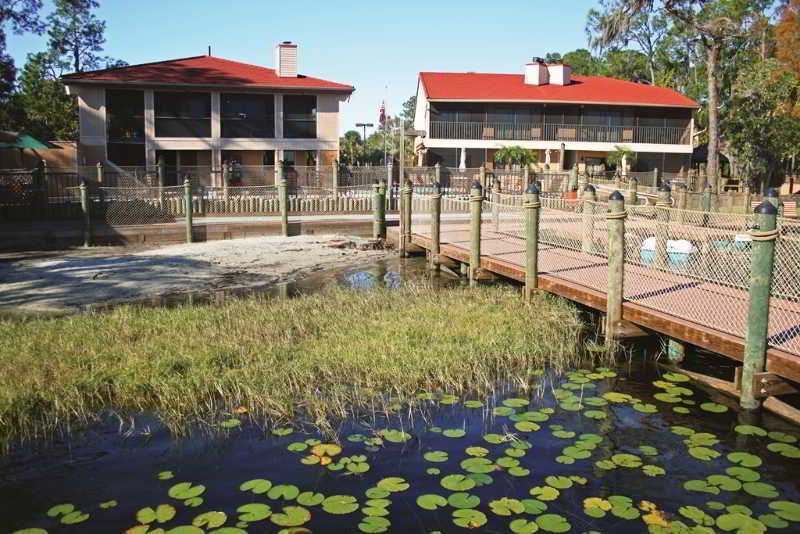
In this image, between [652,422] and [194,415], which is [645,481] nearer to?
[652,422]

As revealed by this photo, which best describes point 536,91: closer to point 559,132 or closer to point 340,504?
point 559,132

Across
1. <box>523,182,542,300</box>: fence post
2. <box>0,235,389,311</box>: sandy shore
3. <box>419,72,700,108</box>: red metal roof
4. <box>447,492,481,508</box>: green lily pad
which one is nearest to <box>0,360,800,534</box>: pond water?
<box>447,492,481,508</box>: green lily pad

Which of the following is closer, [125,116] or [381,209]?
[381,209]

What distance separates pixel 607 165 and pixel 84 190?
31.4 meters

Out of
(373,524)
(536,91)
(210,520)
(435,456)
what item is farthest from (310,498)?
(536,91)

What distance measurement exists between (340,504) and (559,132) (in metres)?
40.8

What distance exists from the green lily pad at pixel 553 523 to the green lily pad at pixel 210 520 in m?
2.02

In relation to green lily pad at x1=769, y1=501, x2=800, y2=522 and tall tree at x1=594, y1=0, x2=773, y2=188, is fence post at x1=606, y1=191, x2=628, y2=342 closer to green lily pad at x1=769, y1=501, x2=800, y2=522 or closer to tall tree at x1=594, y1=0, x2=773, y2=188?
green lily pad at x1=769, y1=501, x2=800, y2=522

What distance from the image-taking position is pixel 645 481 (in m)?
5.45

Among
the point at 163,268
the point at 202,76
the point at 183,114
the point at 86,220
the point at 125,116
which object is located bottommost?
the point at 163,268

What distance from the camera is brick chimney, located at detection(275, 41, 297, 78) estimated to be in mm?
37688

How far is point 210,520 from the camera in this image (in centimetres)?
480

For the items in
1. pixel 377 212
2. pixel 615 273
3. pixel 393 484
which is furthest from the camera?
pixel 377 212

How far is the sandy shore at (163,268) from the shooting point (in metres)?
13.1
